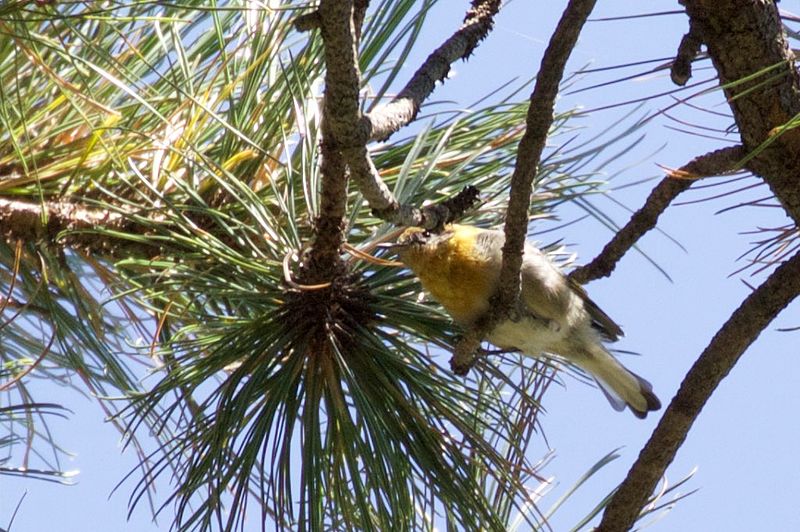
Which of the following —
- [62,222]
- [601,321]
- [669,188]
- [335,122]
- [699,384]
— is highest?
[62,222]

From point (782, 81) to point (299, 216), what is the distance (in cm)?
81

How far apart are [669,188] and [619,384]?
1138mm

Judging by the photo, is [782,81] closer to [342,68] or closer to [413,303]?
[342,68]

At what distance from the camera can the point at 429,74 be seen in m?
1.42

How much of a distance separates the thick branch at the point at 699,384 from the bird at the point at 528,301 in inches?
11.9

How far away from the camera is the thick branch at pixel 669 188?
1.22m

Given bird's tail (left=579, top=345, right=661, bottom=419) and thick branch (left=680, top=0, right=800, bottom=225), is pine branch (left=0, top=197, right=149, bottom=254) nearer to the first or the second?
thick branch (left=680, top=0, right=800, bottom=225)

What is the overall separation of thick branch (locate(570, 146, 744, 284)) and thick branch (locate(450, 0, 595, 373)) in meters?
0.12

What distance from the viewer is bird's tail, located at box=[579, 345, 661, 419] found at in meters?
2.19

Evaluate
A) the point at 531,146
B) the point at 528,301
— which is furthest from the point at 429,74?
the point at 528,301

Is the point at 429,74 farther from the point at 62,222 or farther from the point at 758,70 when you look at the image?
the point at 62,222

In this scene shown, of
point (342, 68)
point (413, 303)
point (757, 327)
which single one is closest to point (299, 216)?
point (413, 303)

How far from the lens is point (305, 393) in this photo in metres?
1.59

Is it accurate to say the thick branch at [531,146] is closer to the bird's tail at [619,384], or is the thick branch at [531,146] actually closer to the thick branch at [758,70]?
the thick branch at [758,70]
